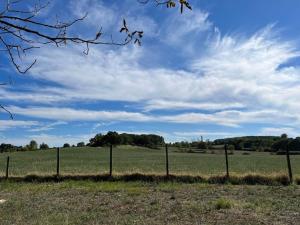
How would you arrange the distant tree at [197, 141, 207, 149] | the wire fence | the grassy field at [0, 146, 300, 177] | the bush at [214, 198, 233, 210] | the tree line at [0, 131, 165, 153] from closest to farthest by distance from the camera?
the bush at [214, 198, 233, 210] < the wire fence < the grassy field at [0, 146, 300, 177] < the distant tree at [197, 141, 207, 149] < the tree line at [0, 131, 165, 153]

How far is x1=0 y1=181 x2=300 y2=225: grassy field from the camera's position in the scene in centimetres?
984

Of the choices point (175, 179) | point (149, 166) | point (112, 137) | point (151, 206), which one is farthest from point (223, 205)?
point (112, 137)

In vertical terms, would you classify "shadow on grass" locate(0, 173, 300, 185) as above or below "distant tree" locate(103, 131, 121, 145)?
below

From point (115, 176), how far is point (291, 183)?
7.46 m

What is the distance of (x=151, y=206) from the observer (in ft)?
38.8

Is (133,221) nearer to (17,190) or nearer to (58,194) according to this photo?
(58,194)

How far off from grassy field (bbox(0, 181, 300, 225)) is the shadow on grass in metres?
2.51

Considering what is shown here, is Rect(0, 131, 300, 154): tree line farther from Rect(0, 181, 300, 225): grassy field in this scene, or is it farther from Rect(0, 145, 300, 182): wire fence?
Rect(0, 181, 300, 225): grassy field

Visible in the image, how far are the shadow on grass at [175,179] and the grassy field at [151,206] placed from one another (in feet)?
8.24

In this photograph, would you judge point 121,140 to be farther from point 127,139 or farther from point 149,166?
point 149,166

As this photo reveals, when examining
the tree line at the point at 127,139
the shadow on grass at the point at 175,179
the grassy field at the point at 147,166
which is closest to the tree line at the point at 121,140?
the tree line at the point at 127,139

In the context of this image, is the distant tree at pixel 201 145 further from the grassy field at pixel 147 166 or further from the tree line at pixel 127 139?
the grassy field at pixel 147 166

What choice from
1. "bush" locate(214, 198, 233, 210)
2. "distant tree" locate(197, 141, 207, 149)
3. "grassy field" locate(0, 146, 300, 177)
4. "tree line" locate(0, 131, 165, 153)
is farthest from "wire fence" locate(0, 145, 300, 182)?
"tree line" locate(0, 131, 165, 153)

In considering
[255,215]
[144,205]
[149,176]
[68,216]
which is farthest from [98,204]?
[149,176]
